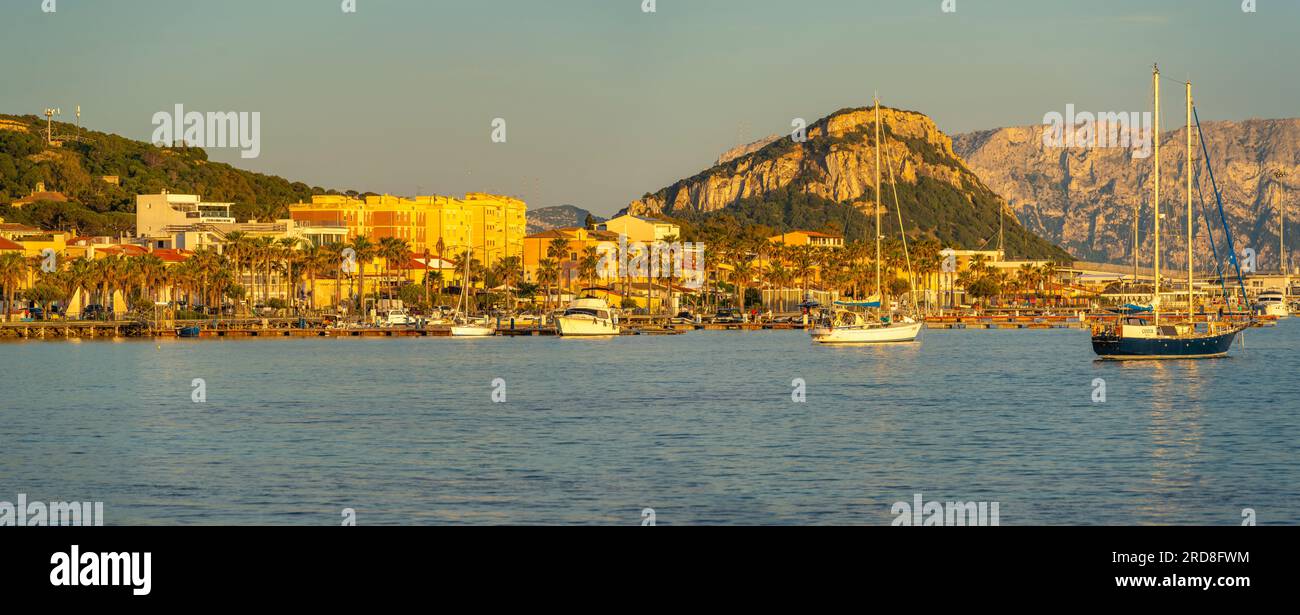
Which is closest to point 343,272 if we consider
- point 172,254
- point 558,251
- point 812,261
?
point 172,254

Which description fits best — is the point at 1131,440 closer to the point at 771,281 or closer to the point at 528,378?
the point at 528,378

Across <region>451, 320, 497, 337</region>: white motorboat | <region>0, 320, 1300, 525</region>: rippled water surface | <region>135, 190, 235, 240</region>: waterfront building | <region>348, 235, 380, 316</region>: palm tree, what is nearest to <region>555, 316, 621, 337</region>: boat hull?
<region>451, 320, 497, 337</region>: white motorboat

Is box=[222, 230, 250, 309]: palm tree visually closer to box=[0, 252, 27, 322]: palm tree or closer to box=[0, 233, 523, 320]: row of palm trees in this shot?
box=[0, 233, 523, 320]: row of palm trees

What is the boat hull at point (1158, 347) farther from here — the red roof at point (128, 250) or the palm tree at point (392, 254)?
the red roof at point (128, 250)

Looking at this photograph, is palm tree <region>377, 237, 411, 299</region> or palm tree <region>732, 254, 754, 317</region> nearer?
palm tree <region>377, 237, 411, 299</region>

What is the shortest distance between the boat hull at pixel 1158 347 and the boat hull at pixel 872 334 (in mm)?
28715

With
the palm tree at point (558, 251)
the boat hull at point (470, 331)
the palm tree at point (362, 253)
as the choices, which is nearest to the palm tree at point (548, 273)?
the palm tree at point (558, 251)

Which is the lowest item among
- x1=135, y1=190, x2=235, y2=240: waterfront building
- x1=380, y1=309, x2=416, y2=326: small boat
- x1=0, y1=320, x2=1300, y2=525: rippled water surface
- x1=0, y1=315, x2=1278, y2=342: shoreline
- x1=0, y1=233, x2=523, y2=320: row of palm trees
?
x1=0, y1=320, x2=1300, y2=525: rippled water surface

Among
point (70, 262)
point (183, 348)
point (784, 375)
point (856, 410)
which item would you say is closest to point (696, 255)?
point (70, 262)

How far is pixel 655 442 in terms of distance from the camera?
144ft

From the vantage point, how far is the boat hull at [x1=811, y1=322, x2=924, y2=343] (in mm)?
109875

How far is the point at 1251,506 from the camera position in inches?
1217

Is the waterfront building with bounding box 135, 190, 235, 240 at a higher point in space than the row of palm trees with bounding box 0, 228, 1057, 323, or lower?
higher

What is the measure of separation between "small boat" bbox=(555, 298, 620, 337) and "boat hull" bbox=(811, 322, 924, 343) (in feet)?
109
